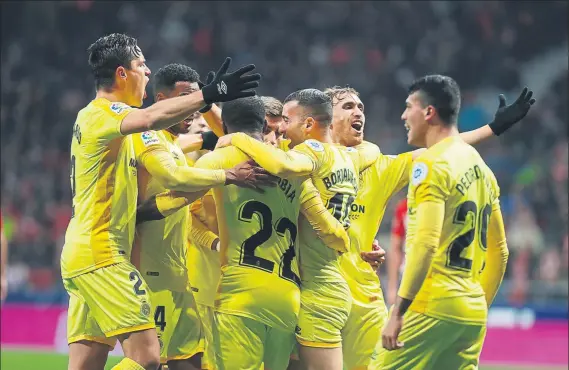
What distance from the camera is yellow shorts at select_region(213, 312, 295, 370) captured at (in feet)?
21.5

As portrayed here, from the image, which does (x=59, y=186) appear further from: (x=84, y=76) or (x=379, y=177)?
(x=379, y=177)

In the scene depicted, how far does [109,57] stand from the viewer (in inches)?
266

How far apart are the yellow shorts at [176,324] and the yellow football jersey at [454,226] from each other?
6.91 ft

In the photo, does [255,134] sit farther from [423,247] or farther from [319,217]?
[423,247]

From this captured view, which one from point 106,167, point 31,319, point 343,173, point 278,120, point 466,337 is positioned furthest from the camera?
point 31,319

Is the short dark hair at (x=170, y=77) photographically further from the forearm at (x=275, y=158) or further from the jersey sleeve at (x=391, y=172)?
the jersey sleeve at (x=391, y=172)

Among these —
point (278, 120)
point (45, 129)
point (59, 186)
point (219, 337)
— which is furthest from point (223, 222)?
point (45, 129)

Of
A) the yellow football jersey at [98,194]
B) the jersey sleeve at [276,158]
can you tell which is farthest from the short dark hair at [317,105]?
the yellow football jersey at [98,194]

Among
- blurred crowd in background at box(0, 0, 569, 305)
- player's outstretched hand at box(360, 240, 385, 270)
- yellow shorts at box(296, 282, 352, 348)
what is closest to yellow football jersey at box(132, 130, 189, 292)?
yellow shorts at box(296, 282, 352, 348)

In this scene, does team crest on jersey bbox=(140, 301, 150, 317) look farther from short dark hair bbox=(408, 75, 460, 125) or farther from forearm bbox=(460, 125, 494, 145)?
forearm bbox=(460, 125, 494, 145)

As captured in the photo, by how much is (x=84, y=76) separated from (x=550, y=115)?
9964 mm

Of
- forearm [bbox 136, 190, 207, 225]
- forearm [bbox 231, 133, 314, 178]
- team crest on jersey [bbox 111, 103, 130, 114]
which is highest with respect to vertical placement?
team crest on jersey [bbox 111, 103, 130, 114]

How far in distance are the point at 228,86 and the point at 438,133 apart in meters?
1.31

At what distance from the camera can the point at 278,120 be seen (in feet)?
25.8
